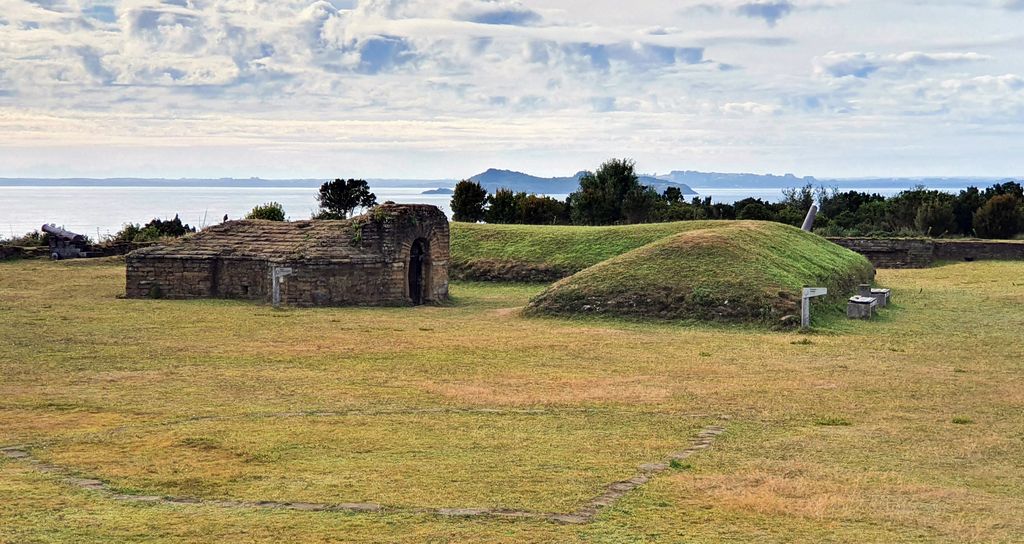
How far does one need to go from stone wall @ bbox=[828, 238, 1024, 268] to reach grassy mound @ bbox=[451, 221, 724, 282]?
399 inches

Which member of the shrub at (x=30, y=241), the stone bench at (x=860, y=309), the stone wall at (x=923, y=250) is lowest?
the stone bench at (x=860, y=309)

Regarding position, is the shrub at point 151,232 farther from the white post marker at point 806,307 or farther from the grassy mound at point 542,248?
the white post marker at point 806,307

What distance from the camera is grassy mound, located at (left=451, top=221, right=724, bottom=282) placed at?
3478 cm

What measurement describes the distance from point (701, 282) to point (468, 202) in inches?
1249

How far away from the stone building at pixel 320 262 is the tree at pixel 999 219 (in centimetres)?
2844

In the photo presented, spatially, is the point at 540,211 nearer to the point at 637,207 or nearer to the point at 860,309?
the point at 637,207

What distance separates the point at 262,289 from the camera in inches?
1168

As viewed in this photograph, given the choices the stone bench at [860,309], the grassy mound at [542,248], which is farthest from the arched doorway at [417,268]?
the stone bench at [860,309]

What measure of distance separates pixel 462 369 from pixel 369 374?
1.52 metres

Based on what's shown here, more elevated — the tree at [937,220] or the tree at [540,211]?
the tree at [540,211]

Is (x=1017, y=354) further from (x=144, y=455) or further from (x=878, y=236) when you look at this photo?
(x=878, y=236)

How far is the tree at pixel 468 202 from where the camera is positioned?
5672cm

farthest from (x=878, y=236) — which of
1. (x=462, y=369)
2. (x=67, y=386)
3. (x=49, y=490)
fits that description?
(x=49, y=490)

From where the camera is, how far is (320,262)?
28094mm
